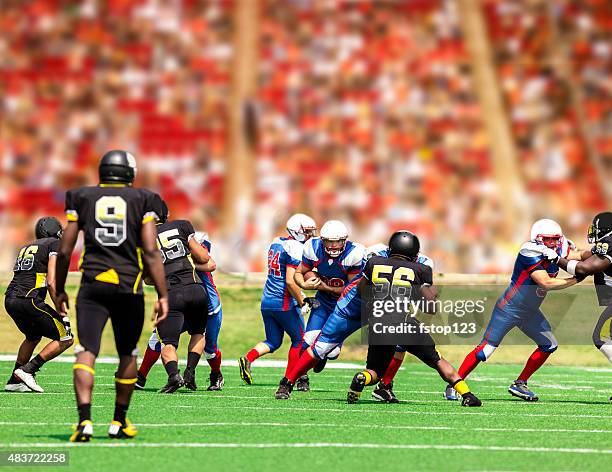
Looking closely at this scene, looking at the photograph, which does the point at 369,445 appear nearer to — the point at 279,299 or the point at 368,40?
the point at 279,299

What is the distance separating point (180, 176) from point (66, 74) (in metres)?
3.24

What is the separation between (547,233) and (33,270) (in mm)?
4965

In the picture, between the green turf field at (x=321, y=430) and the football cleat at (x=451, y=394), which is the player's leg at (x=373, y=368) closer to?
the green turf field at (x=321, y=430)

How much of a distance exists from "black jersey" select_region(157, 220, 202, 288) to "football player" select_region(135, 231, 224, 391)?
1.54 feet

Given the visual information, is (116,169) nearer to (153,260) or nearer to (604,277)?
(153,260)

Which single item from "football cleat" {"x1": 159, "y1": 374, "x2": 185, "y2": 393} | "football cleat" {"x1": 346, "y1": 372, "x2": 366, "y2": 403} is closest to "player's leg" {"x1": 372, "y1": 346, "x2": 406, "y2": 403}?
"football cleat" {"x1": 346, "y1": 372, "x2": 366, "y2": 403}

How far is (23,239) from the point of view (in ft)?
65.3

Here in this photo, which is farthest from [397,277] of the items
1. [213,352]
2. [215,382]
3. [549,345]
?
[213,352]

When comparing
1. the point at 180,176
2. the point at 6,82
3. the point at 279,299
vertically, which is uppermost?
the point at 6,82

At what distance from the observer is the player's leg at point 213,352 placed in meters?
12.1

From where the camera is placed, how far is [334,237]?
36.8 ft

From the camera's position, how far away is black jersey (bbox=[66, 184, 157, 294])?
7270 millimetres

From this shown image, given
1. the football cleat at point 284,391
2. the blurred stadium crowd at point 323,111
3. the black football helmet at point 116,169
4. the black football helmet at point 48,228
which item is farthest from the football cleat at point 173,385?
the blurred stadium crowd at point 323,111

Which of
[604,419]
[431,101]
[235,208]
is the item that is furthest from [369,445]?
[431,101]
